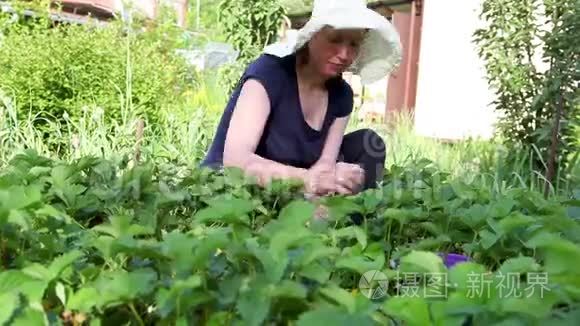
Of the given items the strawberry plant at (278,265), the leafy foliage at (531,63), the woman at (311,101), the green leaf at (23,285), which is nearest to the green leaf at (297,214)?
the strawberry plant at (278,265)

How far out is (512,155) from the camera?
570cm

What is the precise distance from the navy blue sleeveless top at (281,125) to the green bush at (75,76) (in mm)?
3062

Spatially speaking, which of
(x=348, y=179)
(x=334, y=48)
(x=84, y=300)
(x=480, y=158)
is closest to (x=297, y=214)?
(x=84, y=300)

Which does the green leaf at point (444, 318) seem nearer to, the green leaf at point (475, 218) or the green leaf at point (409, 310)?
the green leaf at point (409, 310)

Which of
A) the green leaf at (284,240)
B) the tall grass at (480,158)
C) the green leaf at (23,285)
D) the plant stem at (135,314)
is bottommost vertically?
the tall grass at (480,158)

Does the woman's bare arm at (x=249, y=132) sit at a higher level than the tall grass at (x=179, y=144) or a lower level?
higher

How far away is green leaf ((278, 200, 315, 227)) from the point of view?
1019 mm

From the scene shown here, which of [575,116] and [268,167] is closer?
[268,167]

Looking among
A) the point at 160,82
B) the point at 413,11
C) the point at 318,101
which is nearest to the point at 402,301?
the point at 318,101

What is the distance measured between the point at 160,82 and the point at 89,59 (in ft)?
2.01

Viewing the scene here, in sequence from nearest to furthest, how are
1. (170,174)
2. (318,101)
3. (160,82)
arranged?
(170,174) < (318,101) < (160,82)

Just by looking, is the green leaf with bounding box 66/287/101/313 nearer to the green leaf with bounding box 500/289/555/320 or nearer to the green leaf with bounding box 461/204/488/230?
the green leaf with bounding box 500/289/555/320

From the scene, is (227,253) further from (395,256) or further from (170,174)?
(170,174)

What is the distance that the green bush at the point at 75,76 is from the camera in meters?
5.64
